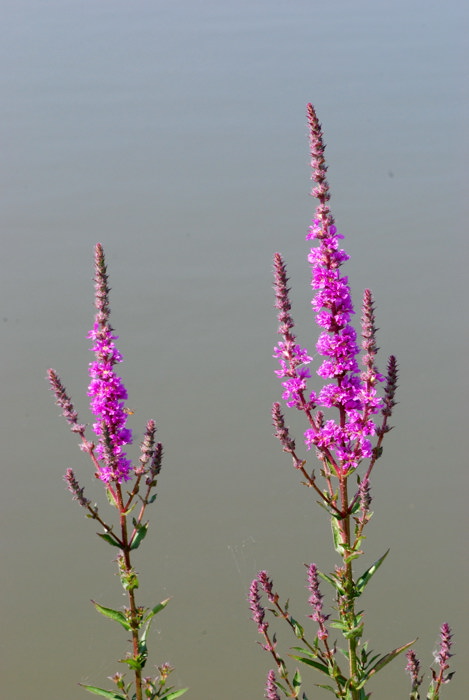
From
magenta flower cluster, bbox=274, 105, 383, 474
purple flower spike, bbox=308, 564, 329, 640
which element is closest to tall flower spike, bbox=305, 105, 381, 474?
magenta flower cluster, bbox=274, 105, 383, 474

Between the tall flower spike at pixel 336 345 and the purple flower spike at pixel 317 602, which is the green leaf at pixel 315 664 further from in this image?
the tall flower spike at pixel 336 345

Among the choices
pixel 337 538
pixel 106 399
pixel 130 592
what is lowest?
pixel 130 592

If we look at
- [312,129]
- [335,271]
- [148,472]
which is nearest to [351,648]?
[148,472]

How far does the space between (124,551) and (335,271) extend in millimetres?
922

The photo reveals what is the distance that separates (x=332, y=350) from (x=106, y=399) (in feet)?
1.97

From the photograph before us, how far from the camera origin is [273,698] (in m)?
2.68

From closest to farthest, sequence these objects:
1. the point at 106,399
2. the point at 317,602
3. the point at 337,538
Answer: the point at 106,399 → the point at 337,538 → the point at 317,602

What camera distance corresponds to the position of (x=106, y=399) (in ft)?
7.75

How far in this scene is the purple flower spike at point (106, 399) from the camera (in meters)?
2.36

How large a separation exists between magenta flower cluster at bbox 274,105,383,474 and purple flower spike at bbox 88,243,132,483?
440mm

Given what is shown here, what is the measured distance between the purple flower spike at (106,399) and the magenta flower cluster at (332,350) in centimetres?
44

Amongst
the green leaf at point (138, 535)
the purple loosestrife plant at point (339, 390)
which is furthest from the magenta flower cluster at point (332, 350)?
the green leaf at point (138, 535)

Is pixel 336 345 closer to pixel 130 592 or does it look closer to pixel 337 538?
pixel 337 538

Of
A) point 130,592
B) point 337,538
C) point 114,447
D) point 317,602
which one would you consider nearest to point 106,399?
point 114,447
